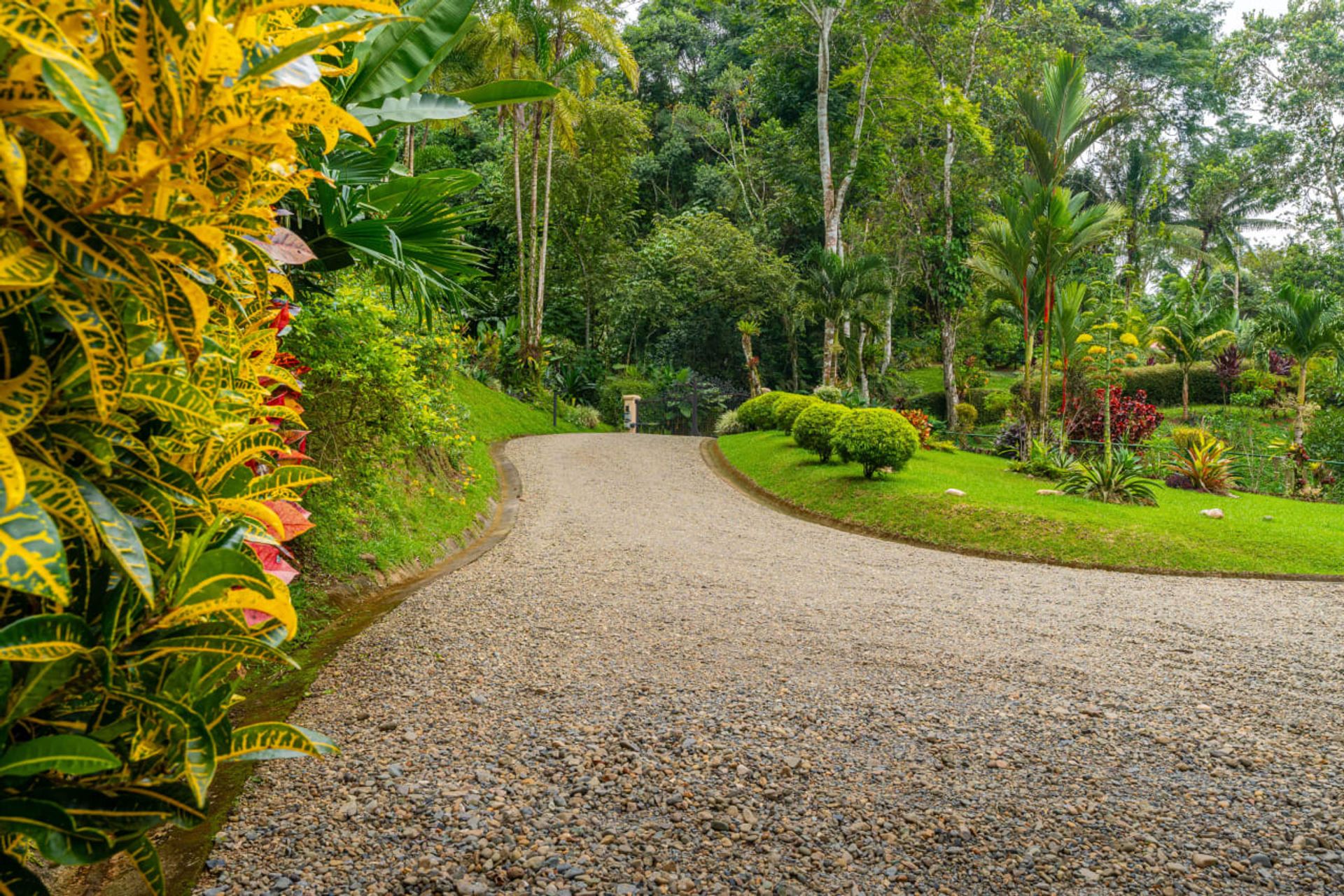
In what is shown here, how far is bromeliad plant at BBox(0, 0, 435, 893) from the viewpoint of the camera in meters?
0.84

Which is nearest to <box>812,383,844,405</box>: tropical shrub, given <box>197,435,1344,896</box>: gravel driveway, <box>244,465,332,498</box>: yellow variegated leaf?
<box>197,435,1344,896</box>: gravel driveway

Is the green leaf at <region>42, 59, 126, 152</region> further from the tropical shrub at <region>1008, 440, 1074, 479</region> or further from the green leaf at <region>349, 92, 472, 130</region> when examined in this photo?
the tropical shrub at <region>1008, 440, 1074, 479</region>

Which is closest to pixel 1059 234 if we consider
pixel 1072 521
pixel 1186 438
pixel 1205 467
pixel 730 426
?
pixel 1205 467

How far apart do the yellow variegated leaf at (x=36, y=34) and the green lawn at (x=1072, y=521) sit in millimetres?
8089

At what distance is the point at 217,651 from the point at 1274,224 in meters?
41.4

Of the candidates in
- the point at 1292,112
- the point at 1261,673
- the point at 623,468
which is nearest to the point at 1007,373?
the point at 1292,112

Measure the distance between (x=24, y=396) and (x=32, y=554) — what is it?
0.62ft

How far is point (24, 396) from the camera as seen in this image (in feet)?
2.91

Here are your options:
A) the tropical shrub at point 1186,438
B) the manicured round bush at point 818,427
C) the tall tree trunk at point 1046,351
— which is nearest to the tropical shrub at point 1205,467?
the tropical shrub at point 1186,438

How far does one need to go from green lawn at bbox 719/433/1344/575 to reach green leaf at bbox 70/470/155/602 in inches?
310

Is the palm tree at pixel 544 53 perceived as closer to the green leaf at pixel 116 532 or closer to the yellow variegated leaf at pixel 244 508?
the yellow variegated leaf at pixel 244 508

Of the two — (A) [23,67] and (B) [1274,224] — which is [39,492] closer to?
(A) [23,67]

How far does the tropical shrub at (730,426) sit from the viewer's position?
714 inches

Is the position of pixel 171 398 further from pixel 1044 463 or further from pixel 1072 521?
pixel 1044 463
